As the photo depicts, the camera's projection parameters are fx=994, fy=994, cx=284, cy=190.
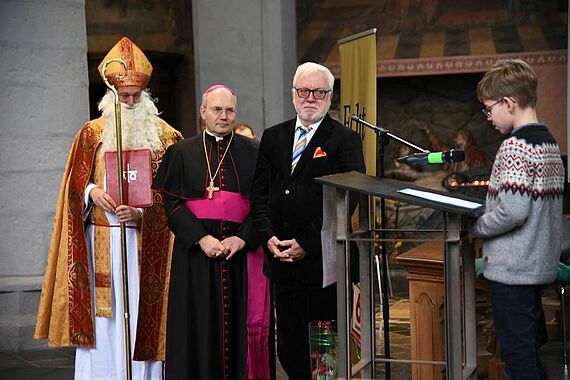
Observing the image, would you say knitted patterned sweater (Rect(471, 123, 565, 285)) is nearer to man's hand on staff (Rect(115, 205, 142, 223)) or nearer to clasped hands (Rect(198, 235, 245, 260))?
clasped hands (Rect(198, 235, 245, 260))

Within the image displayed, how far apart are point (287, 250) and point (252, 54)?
542 centimetres

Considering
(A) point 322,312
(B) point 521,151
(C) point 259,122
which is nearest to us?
(B) point 521,151

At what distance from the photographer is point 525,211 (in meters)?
3.99

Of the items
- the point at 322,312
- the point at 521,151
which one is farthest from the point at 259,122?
the point at 521,151

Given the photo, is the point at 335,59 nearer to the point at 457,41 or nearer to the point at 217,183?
the point at 457,41

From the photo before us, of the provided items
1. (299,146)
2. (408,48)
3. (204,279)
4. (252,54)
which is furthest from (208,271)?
(408,48)

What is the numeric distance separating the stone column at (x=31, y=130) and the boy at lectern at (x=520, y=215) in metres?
4.56

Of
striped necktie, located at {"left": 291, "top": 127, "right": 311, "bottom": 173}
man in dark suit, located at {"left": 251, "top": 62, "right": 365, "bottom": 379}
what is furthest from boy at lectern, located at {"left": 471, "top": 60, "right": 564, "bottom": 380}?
striped necktie, located at {"left": 291, "top": 127, "right": 311, "bottom": 173}

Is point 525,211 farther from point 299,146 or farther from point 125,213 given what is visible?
point 125,213

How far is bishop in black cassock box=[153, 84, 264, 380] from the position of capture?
17.3 ft

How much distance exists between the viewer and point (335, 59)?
565 inches

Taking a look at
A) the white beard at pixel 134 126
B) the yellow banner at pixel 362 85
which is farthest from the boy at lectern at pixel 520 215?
the yellow banner at pixel 362 85

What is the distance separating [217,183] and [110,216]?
706 millimetres

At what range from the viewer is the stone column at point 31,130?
7.82 meters
